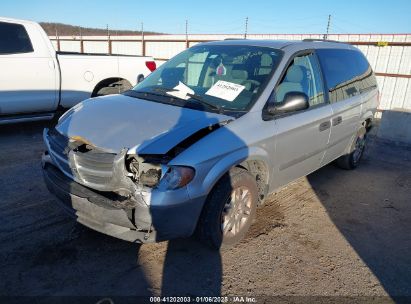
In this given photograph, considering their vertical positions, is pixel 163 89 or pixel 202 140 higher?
pixel 163 89

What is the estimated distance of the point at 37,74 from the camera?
242 inches

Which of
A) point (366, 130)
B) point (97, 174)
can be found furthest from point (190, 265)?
point (366, 130)

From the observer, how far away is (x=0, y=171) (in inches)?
183

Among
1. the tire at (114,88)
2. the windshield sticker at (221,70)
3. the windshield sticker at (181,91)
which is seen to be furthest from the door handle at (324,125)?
the tire at (114,88)

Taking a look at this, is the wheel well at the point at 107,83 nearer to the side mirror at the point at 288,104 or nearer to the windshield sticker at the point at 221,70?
the windshield sticker at the point at 221,70

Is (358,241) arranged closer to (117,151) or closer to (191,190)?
(191,190)

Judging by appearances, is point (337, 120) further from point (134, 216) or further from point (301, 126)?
point (134, 216)

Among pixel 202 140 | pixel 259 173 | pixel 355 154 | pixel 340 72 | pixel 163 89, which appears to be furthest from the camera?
pixel 355 154

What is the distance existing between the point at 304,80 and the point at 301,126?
58cm

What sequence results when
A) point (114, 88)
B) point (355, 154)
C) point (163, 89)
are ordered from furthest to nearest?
1. point (114, 88)
2. point (355, 154)
3. point (163, 89)

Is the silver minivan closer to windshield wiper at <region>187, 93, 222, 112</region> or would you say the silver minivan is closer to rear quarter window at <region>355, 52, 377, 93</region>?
windshield wiper at <region>187, 93, 222, 112</region>

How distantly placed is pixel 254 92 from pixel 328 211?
182cm

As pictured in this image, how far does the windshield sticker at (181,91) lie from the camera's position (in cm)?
355

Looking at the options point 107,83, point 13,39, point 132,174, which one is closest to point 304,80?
point 132,174
